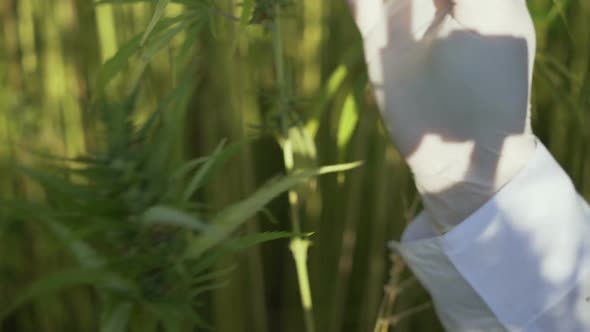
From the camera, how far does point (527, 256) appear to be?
473 mm

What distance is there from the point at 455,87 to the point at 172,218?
0.75ft

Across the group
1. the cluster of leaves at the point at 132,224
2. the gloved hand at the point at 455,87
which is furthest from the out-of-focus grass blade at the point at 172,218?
the gloved hand at the point at 455,87

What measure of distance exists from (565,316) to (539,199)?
0.24 feet

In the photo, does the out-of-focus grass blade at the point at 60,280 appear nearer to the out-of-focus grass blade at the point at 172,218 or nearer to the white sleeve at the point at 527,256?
the out-of-focus grass blade at the point at 172,218

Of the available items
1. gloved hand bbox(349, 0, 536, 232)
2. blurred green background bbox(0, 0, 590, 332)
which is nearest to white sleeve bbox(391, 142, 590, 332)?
gloved hand bbox(349, 0, 536, 232)

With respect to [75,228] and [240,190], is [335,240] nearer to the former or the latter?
Answer: [240,190]

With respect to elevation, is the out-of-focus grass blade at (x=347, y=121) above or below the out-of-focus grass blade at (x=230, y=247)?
above

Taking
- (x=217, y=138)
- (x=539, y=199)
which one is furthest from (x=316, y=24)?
(x=539, y=199)

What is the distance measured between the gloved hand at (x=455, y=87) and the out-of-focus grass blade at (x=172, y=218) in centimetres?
20

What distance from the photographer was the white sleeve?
1.54ft

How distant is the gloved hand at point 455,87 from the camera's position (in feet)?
1.49

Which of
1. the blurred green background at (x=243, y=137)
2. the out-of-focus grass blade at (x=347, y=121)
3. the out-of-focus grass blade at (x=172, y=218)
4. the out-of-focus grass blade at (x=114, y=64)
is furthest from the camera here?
the blurred green background at (x=243, y=137)

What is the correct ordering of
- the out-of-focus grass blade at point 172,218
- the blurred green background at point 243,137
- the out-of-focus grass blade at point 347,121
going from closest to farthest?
the out-of-focus grass blade at point 172,218 → the out-of-focus grass blade at point 347,121 → the blurred green background at point 243,137


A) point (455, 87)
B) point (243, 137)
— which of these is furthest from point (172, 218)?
point (243, 137)
